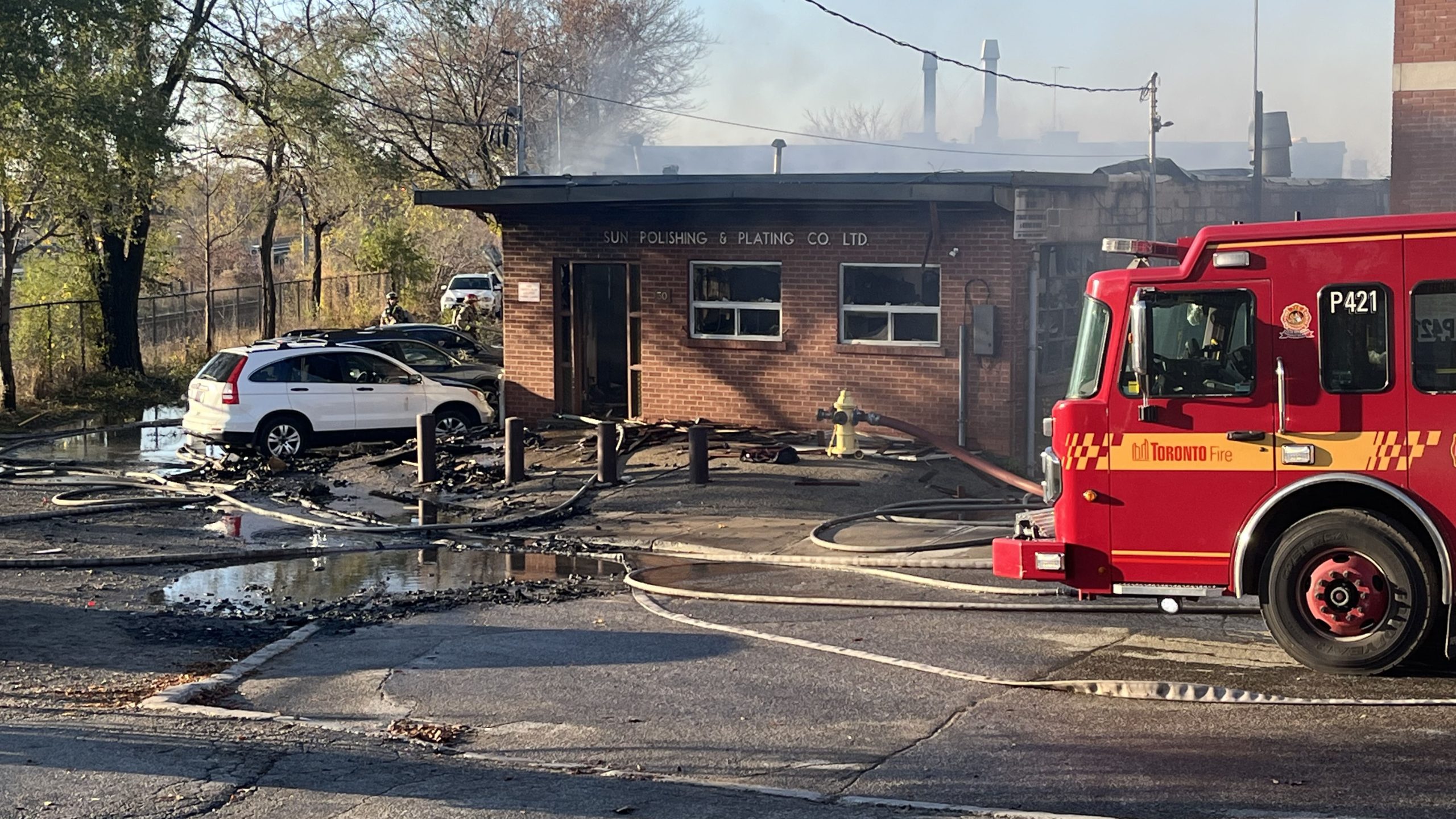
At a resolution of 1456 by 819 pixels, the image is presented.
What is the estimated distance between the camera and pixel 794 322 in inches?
784

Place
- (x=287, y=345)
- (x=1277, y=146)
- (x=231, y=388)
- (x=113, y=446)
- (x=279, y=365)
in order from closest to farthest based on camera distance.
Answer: (x=231, y=388) < (x=279, y=365) < (x=287, y=345) < (x=113, y=446) < (x=1277, y=146)

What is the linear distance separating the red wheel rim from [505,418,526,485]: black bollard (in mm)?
10476

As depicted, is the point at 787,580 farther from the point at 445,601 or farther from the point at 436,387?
the point at 436,387

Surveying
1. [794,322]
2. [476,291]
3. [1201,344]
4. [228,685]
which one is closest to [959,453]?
[794,322]

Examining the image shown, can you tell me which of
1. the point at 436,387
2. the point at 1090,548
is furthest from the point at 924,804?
the point at 436,387

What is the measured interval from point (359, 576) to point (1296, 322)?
8048 mm

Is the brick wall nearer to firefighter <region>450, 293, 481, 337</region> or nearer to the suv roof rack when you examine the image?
the suv roof rack

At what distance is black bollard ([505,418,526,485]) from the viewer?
56.5 feet

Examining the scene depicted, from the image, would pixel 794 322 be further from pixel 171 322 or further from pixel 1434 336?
pixel 171 322

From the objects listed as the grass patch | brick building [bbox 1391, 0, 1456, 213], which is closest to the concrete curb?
brick building [bbox 1391, 0, 1456, 213]

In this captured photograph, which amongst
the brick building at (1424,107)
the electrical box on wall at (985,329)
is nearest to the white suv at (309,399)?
the electrical box on wall at (985,329)

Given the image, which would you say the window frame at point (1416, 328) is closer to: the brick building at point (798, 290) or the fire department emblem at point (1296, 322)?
the fire department emblem at point (1296, 322)

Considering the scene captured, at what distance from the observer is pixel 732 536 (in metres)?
14.3

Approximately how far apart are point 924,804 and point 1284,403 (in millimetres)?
3618
